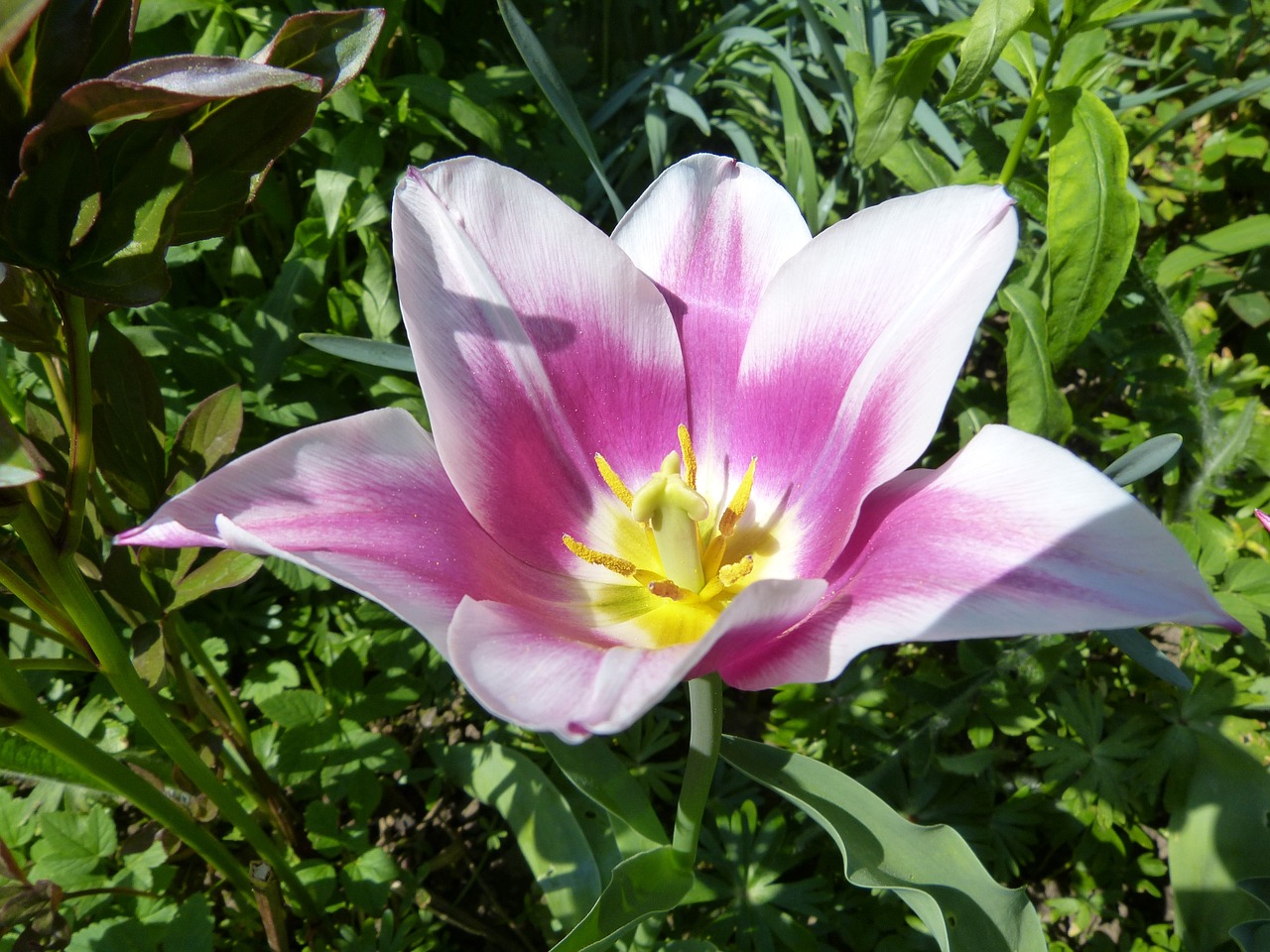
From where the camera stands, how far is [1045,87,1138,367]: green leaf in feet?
3.78

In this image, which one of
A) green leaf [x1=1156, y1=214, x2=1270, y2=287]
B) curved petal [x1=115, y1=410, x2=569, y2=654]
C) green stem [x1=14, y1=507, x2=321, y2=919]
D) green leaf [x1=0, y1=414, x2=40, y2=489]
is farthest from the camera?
green leaf [x1=1156, y1=214, x2=1270, y2=287]

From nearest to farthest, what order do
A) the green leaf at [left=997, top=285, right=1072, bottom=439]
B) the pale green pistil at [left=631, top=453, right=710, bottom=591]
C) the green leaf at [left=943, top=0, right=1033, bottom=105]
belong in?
the pale green pistil at [left=631, top=453, right=710, bottom=591]
the green leaf at [left=943, top=0, right=1033, bottom=105]
the green leaf at [left=997, top=285, right=1072, bottom=439]

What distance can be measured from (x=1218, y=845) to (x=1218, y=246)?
1.11 meters

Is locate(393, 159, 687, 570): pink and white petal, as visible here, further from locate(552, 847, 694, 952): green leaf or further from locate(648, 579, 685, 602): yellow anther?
locate(552, 847, 694, 952): green leaf

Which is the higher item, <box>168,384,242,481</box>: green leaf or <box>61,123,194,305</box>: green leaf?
<box>61,123,194,305</box>: green leaf

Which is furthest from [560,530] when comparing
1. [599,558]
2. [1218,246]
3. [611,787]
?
[1218,246]

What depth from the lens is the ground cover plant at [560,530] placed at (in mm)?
801

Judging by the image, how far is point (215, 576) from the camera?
3.43 feet

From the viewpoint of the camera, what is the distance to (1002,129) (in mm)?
1705

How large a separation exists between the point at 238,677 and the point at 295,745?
0.48 meters

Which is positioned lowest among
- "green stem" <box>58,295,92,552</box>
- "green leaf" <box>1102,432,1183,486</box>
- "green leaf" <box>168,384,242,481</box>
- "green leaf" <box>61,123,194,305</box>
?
"green leaf" <box>1102,432,1183,486</box>

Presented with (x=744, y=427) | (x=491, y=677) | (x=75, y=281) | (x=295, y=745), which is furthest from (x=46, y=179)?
(x=295, y=745)

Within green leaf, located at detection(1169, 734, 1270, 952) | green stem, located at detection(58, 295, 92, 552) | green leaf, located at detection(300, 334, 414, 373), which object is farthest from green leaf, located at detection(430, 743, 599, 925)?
green leaf, located at detection(1169, 734, 1270, 952)

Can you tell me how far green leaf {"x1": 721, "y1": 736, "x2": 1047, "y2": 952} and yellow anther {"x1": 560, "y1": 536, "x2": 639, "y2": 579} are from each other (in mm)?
238
